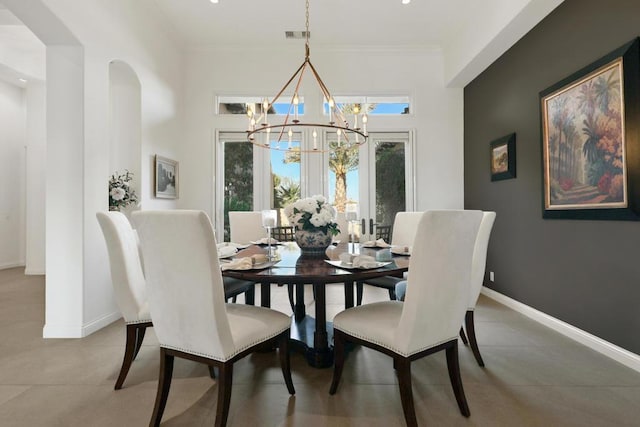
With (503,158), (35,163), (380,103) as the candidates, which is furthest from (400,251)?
(35,163)

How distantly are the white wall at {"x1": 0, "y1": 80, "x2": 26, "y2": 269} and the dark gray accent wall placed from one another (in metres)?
7.84

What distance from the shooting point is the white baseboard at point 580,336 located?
218cm

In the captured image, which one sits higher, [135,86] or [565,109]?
[135,86]

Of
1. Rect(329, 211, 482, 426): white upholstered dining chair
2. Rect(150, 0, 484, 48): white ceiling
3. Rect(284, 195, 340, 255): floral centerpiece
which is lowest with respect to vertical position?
Rect(329, 211, 482, 426): white upholstered dining chair

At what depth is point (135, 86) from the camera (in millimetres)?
3654

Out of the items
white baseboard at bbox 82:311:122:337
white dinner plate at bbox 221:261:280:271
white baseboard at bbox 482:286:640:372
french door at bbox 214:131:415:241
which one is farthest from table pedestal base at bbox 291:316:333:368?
french door at bbox 214:131:415:241

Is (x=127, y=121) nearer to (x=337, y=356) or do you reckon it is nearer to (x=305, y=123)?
(x=305, y=123)

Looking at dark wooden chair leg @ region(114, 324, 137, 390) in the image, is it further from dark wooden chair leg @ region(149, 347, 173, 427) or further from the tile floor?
dark wooden chair leg @ region(149, 347, 173, 427)

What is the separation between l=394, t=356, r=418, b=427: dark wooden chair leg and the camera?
4.66 feet

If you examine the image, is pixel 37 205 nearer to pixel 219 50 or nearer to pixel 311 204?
pixel 219 50

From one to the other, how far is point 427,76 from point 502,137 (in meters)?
1.65

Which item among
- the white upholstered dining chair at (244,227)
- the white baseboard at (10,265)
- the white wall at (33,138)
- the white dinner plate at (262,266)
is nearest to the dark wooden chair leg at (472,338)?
the white dinner plate at (262,266)

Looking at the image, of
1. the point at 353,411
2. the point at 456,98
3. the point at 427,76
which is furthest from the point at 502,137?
the point at 353,411

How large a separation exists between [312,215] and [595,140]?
2271 millimetres
